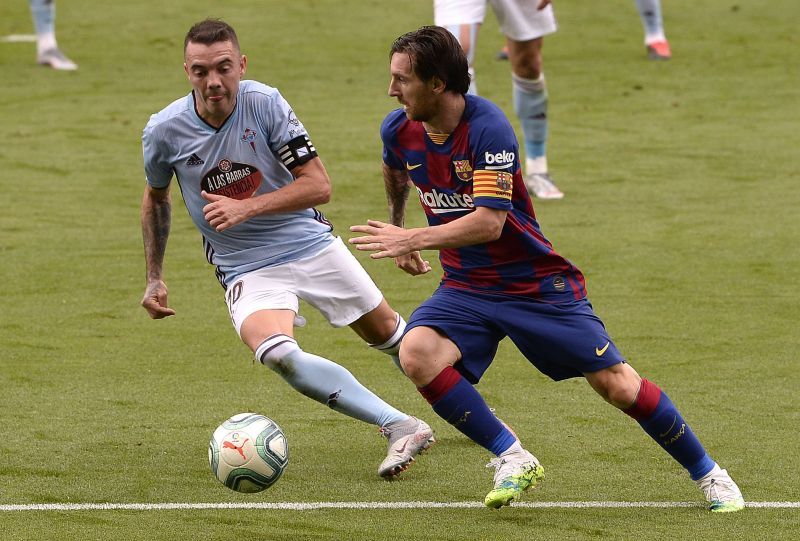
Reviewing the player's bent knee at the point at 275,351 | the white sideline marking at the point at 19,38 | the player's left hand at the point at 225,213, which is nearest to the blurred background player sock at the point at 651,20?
the white sideline marking at the point at 19,38

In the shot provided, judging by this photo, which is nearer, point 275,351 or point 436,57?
point 436,57

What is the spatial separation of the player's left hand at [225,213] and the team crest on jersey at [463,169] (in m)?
0.84

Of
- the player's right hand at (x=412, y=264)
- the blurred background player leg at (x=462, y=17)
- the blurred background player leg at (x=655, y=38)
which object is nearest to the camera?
the player's right hand at (x=412, y=264)

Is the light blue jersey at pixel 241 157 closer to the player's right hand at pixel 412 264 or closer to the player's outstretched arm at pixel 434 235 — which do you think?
the player's right hand at pixel 412 264

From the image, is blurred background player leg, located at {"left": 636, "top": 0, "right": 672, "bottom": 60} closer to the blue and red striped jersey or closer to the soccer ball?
the blue and red striped jersey

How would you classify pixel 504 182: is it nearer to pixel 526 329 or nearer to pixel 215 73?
pixel 526 329

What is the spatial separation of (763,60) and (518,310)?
1214cm

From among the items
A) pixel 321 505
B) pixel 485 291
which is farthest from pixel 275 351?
pixel 485 291

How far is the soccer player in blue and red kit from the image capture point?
197 inches

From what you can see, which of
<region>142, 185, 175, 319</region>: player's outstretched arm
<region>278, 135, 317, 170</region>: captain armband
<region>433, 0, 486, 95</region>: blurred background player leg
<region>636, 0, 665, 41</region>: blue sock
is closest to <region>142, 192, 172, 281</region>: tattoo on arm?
<region>142, 185, 175, 319</region>: player's outstretched arm

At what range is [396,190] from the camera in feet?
18.6

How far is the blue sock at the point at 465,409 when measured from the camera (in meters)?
5.12

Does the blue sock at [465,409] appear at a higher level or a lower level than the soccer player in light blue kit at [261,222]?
lower

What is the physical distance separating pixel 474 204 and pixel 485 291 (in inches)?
15.4
